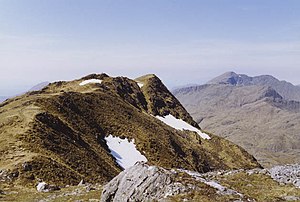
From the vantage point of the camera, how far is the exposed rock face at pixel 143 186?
2441cm

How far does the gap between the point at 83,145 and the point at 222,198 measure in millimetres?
55417

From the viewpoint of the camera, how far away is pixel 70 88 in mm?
129750

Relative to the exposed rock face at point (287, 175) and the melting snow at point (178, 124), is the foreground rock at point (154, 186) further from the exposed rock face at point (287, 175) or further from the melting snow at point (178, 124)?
the melting snow at point (178, 124)

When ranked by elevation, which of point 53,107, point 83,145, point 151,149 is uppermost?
point 53,107


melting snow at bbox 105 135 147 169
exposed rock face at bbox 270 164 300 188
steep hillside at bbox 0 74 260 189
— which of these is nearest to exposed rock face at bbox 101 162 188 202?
exposed rock face at bbox 270 164 300 188

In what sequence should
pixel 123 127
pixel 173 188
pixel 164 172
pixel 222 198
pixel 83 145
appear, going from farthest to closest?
pixel 123 127 → pixel 83 145 → pixel 164 172 → pixel 173 188 → pixel 222 198

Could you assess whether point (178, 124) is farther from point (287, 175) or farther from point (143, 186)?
point (143, 186)

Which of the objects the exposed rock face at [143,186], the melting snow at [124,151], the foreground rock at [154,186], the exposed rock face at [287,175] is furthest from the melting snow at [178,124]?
the foreground rock at [154,186]

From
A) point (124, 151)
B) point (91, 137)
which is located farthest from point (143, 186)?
point (124, 151)

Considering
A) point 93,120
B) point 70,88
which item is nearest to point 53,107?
point 93,120

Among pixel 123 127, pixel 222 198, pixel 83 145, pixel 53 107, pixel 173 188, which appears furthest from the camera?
pixel 123 127

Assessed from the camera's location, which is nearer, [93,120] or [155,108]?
[93,120]

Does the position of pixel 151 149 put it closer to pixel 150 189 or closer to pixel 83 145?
pixel 83 145

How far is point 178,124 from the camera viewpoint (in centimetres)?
14725
